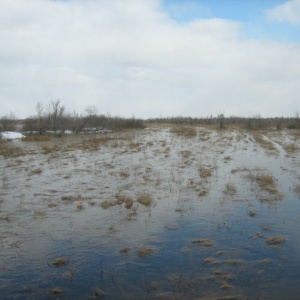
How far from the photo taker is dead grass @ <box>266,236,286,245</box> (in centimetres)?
818

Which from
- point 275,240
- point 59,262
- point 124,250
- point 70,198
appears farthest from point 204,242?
point 70,198

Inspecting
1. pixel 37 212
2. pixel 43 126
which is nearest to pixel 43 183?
pixel 37 212

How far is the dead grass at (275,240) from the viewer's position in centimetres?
818

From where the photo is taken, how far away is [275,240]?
8258mm

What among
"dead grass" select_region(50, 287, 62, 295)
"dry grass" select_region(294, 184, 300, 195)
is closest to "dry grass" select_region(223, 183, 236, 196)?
"dry grass" select_region(294, 184, 300, 195)

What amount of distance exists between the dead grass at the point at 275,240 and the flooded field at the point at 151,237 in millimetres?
25

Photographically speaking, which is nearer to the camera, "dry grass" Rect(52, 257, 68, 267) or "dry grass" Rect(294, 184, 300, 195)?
"dry grass" Rect(52, 257, 68, 267)

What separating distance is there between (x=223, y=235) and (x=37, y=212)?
5.95m

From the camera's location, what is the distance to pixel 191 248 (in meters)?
7.89

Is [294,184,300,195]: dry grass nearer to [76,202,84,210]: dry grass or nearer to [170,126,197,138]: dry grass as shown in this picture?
[76,202,84,210]: dry grass

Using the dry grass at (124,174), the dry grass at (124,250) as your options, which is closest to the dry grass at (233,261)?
the dry grass at (124,250)

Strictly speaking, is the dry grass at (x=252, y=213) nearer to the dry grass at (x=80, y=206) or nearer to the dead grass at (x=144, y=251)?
the dead grass at (x=144, y=251)

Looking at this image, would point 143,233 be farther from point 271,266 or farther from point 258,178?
point 258,178

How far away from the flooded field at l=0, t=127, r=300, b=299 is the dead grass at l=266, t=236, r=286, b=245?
0.08 ft
